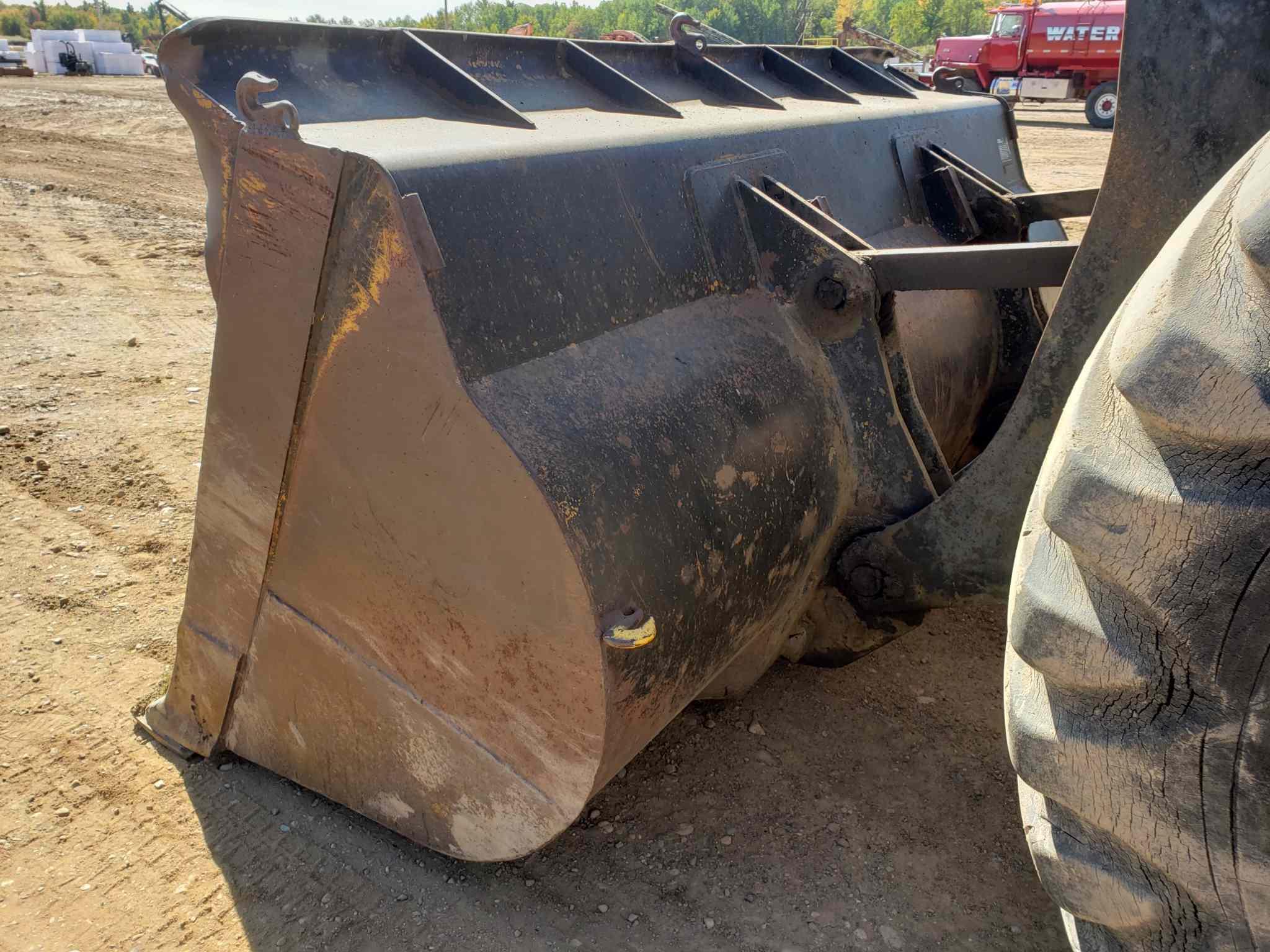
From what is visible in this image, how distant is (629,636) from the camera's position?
152cm

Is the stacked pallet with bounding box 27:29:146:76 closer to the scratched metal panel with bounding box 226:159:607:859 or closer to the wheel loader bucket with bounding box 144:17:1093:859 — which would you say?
the wheel loader bucket with bounding box 144:17:1093:859

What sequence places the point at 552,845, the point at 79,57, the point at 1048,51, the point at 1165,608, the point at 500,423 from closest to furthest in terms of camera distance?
the point at 1165,608, the point at 500,423, the point at 552,845, the point at 1048,51, the point at 79,57

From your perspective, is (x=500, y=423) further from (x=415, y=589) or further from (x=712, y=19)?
(x=712, y=19)

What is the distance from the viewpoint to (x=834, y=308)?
6.32ft

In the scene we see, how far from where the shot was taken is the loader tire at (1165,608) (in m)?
1.03

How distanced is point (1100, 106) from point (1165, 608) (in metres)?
20.1

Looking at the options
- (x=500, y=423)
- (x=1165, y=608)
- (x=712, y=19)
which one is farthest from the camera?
(x=712, y=19)

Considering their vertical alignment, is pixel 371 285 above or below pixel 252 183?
below

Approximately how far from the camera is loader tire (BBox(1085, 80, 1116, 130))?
18.2 m

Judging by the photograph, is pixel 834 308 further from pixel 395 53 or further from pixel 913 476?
pixel 395 53

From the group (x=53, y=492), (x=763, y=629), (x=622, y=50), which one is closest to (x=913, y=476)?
(x=763, y=629)

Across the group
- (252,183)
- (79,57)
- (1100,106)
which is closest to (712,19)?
(79,57)

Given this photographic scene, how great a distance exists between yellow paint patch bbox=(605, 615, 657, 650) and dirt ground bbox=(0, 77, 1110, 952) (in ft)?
2.39

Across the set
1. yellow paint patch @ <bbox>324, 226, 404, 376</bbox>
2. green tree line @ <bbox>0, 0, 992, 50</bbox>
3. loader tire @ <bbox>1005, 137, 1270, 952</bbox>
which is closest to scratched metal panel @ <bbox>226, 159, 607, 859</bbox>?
yellow paint patch @ <bbox>324, 226, 404, 376</bbox>
